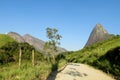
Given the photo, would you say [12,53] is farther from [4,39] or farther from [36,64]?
[36,64]

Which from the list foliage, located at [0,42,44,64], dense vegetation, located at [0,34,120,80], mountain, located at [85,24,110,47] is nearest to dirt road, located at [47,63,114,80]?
dense vegetation, located at [0,34,120,80]

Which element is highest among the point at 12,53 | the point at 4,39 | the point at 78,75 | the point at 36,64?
the point at 4,39

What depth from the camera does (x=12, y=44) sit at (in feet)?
142

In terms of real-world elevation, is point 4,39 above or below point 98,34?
below

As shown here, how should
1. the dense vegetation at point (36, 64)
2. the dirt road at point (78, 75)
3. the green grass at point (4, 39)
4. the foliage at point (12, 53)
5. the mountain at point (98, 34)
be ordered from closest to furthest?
the dense vegetation at point (36, 64)
the dirt road at point (78, 75)
the foliage at point (12, 53)
the green grass at point (4, 39)
the mountain at point (98, 34)

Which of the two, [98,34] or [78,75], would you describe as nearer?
[78,75]

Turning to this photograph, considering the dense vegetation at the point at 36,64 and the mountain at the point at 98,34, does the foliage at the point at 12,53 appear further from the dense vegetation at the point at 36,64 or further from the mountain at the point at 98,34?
the mountain at the point at 98,34

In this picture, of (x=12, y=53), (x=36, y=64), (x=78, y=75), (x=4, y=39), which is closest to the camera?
(x=78, y=75)

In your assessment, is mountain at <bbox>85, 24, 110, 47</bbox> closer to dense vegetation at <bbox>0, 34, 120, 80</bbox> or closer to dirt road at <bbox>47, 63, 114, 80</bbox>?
dense vegetation at <bbox>0, 34, 120, 80</bbox>

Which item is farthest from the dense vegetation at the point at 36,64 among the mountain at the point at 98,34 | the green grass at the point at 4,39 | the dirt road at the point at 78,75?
the mountain at the point at 98,34

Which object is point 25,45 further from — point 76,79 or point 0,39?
point 76,79

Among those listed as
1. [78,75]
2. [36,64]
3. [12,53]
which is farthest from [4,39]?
[78,75]

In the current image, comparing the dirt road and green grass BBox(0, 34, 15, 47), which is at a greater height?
green grass BBox(0, 34, 15, 47)

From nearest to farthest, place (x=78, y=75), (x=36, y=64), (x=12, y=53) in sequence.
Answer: (x=78, y=75) → (x=36, y=64) → (x=12, y=53)
